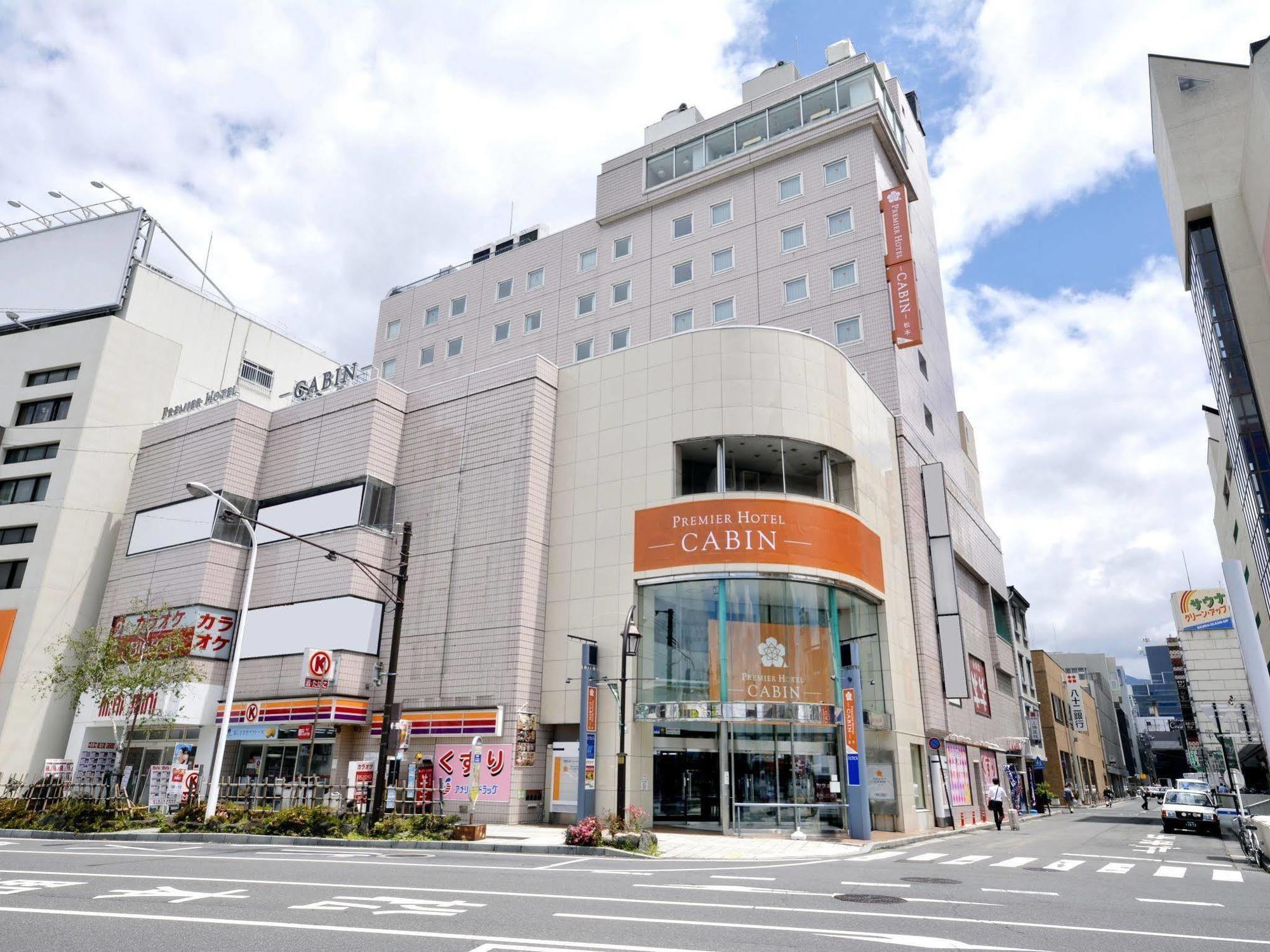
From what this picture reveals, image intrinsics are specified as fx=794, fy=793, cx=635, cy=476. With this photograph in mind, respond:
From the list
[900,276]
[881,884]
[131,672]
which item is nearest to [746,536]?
[881,884]

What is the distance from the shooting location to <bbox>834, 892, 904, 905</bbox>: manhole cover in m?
11.6

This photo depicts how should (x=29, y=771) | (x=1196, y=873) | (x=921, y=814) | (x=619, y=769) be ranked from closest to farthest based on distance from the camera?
(x=1196, y=873) < (x=619, y=769) < (x=921, y=814) < (x=29, y=771)

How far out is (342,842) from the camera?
20.1 metres

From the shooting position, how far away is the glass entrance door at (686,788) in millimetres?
25297

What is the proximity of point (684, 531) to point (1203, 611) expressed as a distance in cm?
13509

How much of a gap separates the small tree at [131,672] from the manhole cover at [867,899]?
86.1 ft

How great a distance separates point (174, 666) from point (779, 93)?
41.9m

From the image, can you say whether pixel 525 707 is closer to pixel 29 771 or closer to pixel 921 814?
pixel 921 814

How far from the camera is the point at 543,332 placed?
47500 mm

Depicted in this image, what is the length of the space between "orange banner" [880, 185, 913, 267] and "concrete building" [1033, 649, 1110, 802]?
174 ft

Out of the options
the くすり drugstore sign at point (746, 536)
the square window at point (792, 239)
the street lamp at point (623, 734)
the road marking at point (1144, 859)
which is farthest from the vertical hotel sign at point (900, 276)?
the road marking at point (1144, 859)

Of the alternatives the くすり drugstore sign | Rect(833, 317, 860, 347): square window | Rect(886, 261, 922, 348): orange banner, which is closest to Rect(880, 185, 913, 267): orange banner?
Rect(886, 261, 922, 348): orange banner

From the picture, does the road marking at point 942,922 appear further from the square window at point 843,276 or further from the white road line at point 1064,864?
the square window at point 843,276

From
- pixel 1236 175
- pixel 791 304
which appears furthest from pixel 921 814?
pixel 1236 175
